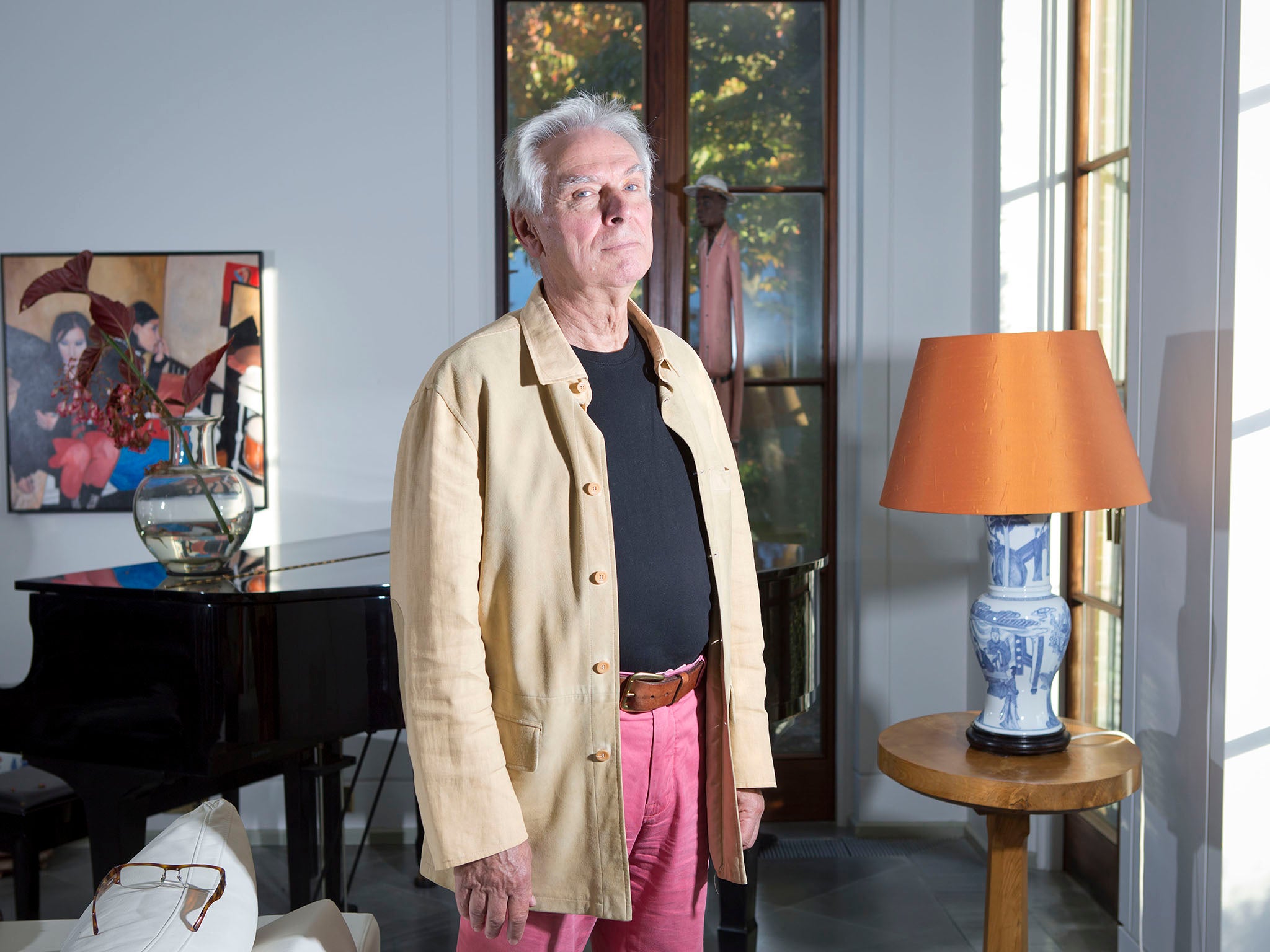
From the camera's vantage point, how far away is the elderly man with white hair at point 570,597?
134cm

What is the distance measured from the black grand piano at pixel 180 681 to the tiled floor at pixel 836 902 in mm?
1026

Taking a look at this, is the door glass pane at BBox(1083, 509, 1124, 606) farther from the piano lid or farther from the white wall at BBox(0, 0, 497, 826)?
the white wall at BBox(0, 0, 497, 826)

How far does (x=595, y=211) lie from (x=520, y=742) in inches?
28.2

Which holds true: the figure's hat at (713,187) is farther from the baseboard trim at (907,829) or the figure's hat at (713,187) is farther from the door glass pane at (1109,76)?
the baseboard trim at (907,829)

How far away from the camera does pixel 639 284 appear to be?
154 inches

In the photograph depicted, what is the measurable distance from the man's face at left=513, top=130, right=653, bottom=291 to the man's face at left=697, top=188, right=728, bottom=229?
7.95 feet

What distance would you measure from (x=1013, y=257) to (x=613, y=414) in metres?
2.40

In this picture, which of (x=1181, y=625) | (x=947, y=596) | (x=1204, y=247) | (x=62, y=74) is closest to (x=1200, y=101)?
(x=1204, y=247)

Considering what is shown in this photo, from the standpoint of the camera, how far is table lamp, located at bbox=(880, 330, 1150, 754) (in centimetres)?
203

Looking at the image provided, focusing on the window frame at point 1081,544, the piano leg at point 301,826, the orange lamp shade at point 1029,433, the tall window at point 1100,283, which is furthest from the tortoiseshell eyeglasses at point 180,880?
the window frame at point 1081,544

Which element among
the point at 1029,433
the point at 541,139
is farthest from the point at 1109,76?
the point at 541,139

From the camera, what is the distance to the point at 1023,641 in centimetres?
216

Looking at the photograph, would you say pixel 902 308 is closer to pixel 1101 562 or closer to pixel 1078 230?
pixel 1078 230

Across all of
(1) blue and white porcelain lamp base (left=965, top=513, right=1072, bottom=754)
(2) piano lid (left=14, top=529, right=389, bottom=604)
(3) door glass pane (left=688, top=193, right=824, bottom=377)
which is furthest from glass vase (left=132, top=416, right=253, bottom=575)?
(3) door glass pane (left=688, top=193, right=824, bottom=377)
